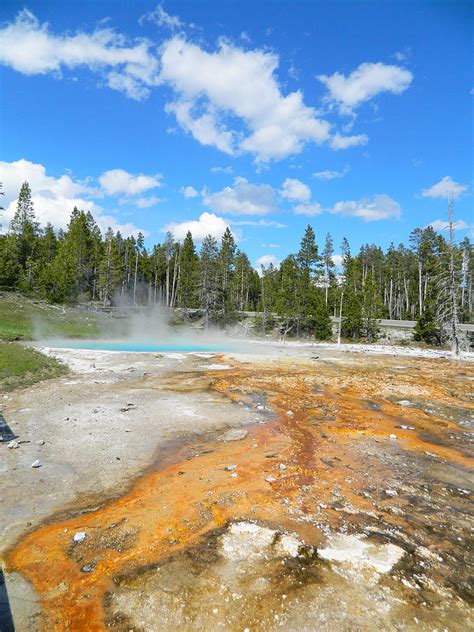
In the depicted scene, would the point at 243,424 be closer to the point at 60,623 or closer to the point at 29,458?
the point at 29,458

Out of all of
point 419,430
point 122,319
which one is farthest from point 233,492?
point 122,319

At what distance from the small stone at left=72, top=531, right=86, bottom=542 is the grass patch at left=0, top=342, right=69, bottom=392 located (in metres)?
9.65

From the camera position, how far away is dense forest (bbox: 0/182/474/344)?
4491cm

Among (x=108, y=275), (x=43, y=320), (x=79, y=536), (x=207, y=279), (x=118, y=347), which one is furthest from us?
(x=108, y=275)

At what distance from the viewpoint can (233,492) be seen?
568cm

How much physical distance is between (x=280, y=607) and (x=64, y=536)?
2848 mm

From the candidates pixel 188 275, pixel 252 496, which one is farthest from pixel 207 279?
pixel 252 496

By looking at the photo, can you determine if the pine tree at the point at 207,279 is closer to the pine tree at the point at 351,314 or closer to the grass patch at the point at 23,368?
the pine tree at the point at 351,314

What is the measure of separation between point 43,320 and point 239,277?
43.2 metres

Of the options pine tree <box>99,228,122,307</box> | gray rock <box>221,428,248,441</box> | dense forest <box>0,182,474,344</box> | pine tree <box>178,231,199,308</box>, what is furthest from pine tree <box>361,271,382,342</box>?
gray rock <box>221,428,248,441</box>

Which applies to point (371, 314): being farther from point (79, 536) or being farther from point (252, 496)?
point (79, 536)

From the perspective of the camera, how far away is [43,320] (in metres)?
37.3

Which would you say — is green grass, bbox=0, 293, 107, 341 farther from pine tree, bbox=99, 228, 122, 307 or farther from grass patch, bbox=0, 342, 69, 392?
grass patch, bbox=0, 342, 69, 392

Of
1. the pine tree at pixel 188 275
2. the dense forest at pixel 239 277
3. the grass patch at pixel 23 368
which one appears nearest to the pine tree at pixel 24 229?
the dense forest at pixel 239 277
